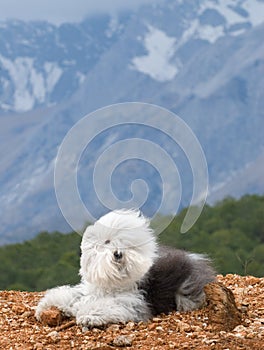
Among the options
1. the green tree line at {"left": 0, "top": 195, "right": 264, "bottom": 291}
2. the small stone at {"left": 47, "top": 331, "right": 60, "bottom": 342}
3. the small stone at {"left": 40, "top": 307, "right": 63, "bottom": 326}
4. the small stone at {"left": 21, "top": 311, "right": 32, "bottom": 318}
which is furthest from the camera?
the green tree line at {"left": 0, "top": 195, "right": 264, "bottom": 291}

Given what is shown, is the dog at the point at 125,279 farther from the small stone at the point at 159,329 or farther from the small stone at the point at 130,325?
the small stone at the point at 159,329

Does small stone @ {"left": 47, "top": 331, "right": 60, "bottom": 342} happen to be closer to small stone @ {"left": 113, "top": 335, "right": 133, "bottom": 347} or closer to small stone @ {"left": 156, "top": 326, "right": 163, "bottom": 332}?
small stone @ {"left": 113, "top": 335, "right": 133, "bottom": 347}

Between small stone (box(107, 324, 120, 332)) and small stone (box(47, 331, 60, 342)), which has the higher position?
small stone (box(107, 324, 120, 332))

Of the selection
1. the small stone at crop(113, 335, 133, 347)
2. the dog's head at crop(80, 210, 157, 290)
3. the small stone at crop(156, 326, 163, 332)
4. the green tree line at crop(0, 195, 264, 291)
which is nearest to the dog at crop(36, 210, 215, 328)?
the dog's head at crop(80, 210, 157, 290)

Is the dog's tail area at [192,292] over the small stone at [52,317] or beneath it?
over

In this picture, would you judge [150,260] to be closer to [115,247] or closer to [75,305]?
[115,247]

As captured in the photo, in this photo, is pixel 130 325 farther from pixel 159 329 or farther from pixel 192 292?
pixel 192 292

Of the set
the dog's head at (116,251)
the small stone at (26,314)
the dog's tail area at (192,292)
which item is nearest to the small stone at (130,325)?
the dog's head at (116,251)

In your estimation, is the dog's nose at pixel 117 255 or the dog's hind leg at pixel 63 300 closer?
the dog's nose at pixel 117 255

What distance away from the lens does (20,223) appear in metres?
116

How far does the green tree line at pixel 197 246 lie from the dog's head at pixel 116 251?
10.5m

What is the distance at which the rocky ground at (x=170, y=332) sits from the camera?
5238 mm

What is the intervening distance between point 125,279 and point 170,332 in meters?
0.52

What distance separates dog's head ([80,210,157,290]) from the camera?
559cm
